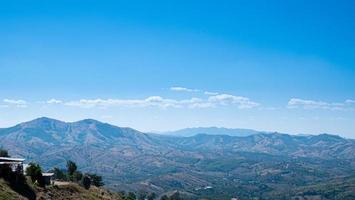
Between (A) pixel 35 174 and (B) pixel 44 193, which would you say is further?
(A) pixel 35 174

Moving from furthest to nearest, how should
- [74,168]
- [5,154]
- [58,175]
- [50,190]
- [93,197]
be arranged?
[74,168]
[58,175]
[5,154]
[93,197]
[50,190]

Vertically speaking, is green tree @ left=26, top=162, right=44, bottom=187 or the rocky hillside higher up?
green tree @ left=26, top=162, right=44, bottom=187

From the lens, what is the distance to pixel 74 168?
156 meters

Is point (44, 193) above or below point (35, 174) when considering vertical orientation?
below

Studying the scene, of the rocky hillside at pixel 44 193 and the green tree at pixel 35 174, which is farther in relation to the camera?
the green tree at pixel 35 174

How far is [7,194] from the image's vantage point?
69875mm

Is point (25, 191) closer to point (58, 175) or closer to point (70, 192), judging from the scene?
point (70, 192)

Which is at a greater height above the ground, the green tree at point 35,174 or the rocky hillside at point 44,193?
the green tree at point 35,174

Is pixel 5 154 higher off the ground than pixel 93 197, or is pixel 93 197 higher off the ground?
pixel 5 154

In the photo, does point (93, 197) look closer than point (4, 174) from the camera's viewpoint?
No

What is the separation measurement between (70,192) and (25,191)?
18.6 meters

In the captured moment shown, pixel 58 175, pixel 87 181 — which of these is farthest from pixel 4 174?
pixel 58 175

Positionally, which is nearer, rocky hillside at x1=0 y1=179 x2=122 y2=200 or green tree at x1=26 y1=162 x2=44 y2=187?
rocky hillside at x1=0 y1=179 x2=122 y2=200

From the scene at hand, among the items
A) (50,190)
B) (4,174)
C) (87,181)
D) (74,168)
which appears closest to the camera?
(4,174)
